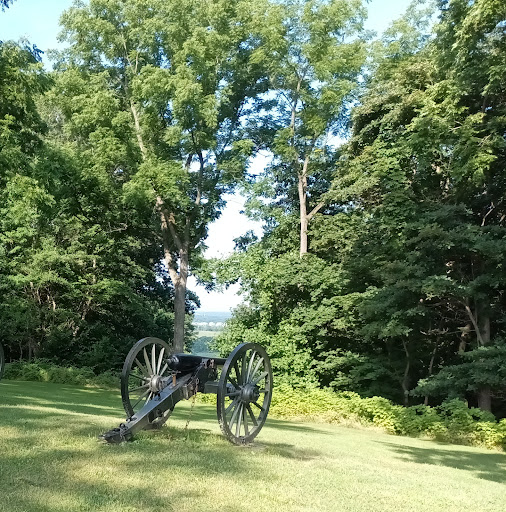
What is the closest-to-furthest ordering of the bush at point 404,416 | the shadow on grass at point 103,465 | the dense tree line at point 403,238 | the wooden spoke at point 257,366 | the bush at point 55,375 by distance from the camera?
1. the shadow on grass at point 103,465
2. the wooden spoke at point 257,366
3. the bush at point 404,416
4. the dense tree line at point 403,238
5. the bush at point 55,375

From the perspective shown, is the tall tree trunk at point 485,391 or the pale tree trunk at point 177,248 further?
the pale tree trunk at point 177,248

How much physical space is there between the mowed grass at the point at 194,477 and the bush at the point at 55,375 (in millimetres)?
13551

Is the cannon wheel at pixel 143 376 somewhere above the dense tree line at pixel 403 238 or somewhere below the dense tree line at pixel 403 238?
below

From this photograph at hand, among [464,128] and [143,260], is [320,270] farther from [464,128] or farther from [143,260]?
[143,260]

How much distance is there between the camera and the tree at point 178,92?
75.3ft

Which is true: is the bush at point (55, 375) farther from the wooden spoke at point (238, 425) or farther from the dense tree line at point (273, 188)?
the wooden spoke at point (238, 425)

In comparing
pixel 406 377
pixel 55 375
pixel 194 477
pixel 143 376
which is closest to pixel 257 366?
pixel 143 376

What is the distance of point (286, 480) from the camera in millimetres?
4930

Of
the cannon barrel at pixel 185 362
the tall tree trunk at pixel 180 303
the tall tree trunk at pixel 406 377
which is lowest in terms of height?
the cannon barrel at pixel 185 362

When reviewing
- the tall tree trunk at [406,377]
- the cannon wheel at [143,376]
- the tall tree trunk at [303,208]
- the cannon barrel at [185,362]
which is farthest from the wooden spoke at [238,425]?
the tall tree trunk at [303,208]

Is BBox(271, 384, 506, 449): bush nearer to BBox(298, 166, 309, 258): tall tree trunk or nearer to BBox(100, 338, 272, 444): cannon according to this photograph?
BBox(298, 166, 309, 258): tall tree trunk

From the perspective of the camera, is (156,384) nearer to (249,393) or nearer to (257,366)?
(249,393)

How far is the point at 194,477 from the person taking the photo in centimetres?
457

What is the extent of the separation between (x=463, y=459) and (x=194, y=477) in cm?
700
